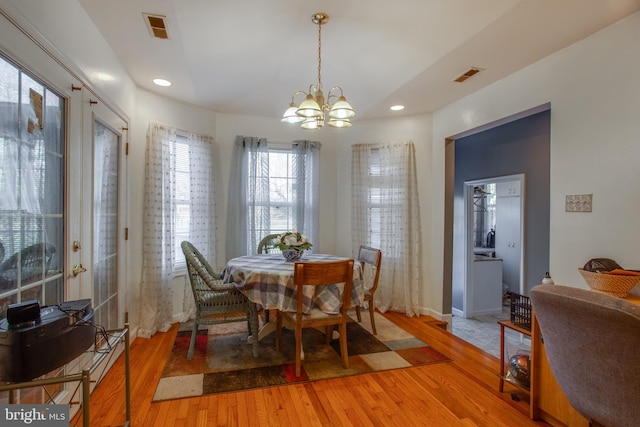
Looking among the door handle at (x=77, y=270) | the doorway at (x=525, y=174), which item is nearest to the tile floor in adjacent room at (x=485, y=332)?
the doorway at (x=525, y=174)

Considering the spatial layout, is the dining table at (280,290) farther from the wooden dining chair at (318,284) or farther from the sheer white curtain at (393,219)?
the sheer white curtain at (393,219)

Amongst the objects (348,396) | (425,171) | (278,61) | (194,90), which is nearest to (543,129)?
(425,171)

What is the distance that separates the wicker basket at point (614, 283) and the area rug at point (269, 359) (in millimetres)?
1381

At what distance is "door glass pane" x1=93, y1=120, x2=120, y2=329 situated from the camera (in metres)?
2.27

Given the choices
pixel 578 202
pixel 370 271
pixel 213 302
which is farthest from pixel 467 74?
pixel 213 302

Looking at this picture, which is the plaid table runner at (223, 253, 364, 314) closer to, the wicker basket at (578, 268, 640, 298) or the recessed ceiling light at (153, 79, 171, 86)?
the wicker basket at (578, 268, 640, 298)

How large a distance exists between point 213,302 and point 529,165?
12.6 ft

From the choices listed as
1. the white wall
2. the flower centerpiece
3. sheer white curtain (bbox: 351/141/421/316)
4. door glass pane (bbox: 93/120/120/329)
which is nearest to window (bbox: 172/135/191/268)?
door glass pane (bbox: 93/120/120/329)

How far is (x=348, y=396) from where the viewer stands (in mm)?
2123

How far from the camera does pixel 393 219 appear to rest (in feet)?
12.9

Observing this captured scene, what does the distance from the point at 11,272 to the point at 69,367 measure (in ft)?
2.54

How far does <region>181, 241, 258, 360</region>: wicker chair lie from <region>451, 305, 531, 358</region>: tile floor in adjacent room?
268 centimetres

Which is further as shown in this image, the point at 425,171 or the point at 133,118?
the point at 425,171

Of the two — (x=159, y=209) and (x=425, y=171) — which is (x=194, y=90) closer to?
(x=159, y=209)
